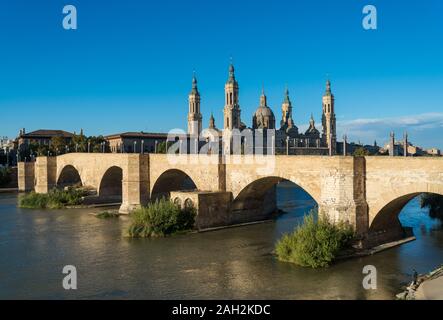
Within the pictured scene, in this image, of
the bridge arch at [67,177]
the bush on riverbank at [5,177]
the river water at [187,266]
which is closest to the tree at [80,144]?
the bush on riverbank at [5,177]

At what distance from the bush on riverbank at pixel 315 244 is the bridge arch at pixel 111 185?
20.9 metres

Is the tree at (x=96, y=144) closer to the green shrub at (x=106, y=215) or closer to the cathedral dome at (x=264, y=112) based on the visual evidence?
the cathedral dome at (x=264, y=112)

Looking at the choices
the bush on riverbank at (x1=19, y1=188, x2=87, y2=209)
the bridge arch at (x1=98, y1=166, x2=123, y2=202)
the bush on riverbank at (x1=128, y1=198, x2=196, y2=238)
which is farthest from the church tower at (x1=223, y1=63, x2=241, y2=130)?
the bush on riverbank at (x1=128, y1=198, x2=196, y2=238)

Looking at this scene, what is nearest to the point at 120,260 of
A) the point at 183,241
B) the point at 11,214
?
the point at 183,241

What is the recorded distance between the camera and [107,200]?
3594 centimetres

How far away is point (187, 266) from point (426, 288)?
7963 mm

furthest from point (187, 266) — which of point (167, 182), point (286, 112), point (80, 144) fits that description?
point (286, 112)

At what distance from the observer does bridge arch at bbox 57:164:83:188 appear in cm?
4281

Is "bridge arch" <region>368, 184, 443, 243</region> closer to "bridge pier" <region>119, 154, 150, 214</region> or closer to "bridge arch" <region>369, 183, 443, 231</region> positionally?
"bridge arch" <region>369, 183, 443, 231</region>

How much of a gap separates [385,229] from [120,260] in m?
10.8

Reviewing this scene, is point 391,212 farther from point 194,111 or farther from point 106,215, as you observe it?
point 194,111

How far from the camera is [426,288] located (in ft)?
39.8

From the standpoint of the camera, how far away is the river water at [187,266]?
44.2ft
